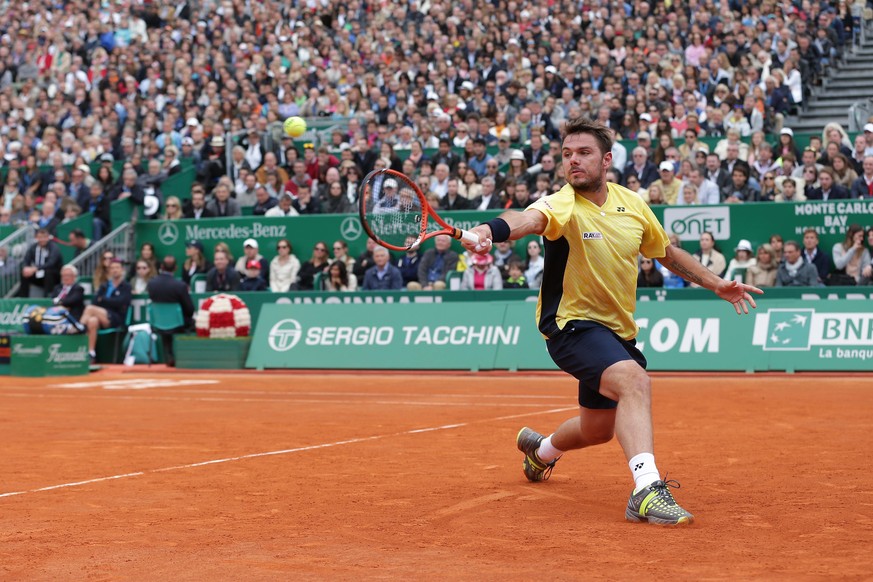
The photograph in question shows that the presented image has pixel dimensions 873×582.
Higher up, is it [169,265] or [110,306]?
[169,265]

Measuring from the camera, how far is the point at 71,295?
21.3 metres

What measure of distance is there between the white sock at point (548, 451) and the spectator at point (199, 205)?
15997mm

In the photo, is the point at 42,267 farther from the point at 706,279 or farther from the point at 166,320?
the point at 706,279

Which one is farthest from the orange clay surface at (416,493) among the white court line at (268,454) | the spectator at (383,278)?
the spectator at (383,278)

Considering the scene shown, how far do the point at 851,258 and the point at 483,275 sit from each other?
538 cm

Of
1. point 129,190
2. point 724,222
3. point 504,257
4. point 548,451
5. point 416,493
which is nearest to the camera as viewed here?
point 416,493

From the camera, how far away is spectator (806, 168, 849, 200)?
58.5ft

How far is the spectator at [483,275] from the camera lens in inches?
753

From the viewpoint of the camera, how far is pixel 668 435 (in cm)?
1032

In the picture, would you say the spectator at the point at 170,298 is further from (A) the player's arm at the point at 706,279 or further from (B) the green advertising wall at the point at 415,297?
(A) the player's arm at the point at 706,279

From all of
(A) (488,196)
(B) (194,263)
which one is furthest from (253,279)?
(A) (488,196)

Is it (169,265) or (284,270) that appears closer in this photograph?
(284,270)

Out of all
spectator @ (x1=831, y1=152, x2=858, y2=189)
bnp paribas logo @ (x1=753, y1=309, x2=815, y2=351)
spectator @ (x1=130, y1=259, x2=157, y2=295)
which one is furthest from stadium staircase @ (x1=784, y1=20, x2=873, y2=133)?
spectator @ (x1=130, y1=259, x2=157, y2=295)

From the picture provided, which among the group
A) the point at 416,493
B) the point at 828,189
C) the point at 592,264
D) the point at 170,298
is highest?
the point at 828,189
